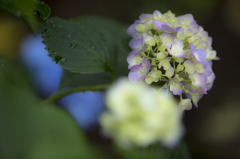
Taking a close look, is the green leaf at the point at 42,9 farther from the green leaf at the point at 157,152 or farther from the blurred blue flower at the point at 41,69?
the blurred blue flower at the point at 41,69

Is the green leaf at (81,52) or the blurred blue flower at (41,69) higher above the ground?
the blurred blue flower at (41,69)

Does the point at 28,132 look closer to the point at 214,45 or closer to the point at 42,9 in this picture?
the point at 42,9

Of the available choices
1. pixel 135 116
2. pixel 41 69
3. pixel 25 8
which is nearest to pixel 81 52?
pixel 25 8

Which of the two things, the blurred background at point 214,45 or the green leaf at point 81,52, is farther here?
the blurred background at point 214,45

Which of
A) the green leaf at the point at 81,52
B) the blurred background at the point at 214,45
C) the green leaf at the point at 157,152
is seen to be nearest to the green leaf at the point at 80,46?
the green leaf at the point at 81,52

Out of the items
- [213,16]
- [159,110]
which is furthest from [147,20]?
[213,16]

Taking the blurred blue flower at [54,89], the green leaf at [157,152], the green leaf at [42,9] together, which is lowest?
the green leaf at [157,152]

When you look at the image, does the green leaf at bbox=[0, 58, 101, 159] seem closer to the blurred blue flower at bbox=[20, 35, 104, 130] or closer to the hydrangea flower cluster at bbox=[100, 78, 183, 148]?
the hydrangea flower cluster at bbox=[100, 78, 183, 148]
